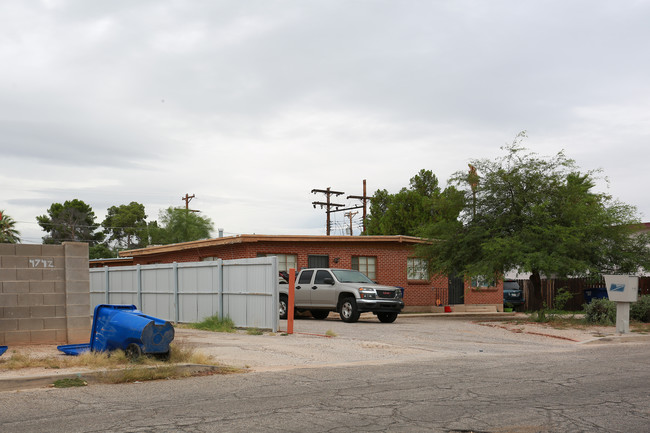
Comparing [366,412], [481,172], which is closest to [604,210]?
[481,172]

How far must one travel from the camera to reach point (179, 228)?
69.5 meters

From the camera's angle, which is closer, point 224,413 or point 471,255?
point 224,413

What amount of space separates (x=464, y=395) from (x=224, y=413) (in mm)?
3041

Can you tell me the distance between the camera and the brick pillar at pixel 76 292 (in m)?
13.9

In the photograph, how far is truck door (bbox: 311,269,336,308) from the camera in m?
22.6

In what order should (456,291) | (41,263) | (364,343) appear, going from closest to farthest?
(41,263), (364,343), (456,291)

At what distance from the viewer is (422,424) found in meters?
6.91

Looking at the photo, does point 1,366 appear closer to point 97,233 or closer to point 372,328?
point 372,328

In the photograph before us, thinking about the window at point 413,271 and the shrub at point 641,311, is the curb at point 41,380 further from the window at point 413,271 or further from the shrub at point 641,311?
the window at point 413,271

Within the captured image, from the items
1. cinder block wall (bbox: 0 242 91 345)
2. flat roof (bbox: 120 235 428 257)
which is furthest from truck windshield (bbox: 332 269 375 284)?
cinder block wall (bbox: 0 242 91 345)

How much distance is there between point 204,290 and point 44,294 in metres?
7.55

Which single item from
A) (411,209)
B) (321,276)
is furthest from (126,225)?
(321,276)

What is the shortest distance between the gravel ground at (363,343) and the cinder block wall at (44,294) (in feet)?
1.35

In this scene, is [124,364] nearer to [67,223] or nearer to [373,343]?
[373,343]
